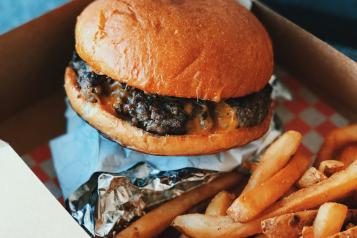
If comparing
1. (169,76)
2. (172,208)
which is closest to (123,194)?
(172,208)

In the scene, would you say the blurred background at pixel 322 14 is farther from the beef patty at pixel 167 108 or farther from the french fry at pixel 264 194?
the french fry at pixel 264 194

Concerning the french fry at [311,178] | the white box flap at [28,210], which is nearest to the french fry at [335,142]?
the french fry at [311,178]

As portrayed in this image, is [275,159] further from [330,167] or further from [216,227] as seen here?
[216,227]

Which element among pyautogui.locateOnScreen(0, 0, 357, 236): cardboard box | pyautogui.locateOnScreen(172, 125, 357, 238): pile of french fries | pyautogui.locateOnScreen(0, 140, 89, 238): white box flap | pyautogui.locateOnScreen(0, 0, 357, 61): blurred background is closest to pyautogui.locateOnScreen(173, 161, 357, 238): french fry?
pyautogui.locateOnScreen(172, 125, 357, 238): pile of french fries

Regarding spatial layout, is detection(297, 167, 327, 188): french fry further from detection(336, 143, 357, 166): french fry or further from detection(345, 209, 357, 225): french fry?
detection(336, 143, 357, 166): french fry

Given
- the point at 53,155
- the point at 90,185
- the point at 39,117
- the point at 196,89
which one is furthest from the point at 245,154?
the point at 39,117

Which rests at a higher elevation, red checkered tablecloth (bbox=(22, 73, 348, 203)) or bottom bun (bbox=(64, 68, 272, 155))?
bottom bun (bbox=(64, 68, 272, 155))

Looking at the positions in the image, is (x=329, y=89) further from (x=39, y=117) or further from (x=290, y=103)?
(x=39, y=117)

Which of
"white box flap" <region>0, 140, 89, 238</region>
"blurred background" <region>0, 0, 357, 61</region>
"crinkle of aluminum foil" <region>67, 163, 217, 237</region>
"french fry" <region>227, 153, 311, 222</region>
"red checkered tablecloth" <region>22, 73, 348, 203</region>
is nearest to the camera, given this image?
"white box flap" <region>0, 140, 89, 238</region>
